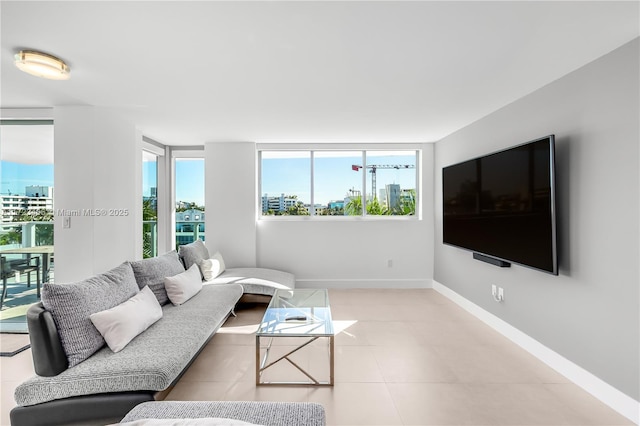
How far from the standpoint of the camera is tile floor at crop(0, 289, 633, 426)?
2.02 meters

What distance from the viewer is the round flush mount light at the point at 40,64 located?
6.77 feet

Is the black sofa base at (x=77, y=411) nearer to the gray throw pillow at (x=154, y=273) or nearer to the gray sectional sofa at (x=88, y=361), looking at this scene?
the gray sectional sofa at (x=88, y=361)

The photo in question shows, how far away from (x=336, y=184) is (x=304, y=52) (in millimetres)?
3215

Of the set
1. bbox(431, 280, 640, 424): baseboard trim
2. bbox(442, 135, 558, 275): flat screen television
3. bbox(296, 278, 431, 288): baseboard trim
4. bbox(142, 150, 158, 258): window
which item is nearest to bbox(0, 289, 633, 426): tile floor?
bbox(431, 280, 640, 424): baseboard trim

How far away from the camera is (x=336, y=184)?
522cm

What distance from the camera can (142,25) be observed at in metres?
1.79

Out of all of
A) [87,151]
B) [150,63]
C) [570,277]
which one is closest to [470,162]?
[570,277]

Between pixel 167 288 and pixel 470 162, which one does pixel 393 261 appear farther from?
pixel 167 288

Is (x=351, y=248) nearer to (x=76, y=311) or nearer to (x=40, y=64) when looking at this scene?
(x=76, y=311)

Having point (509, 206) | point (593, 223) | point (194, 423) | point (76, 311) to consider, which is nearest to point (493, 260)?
point (509, 206)

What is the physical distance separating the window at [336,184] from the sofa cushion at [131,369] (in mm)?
3040

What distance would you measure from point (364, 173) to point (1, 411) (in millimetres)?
4669

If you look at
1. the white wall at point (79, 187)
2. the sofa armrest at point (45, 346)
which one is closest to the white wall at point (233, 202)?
the white wall at point (79, 187)

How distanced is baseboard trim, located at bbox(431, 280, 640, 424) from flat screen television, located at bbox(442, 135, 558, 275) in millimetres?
722
